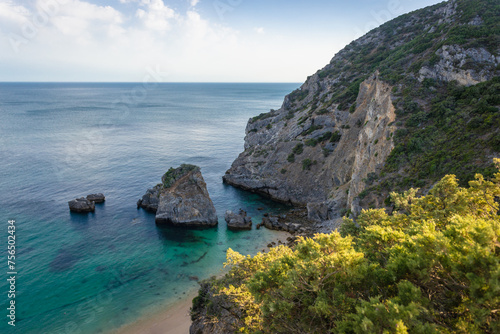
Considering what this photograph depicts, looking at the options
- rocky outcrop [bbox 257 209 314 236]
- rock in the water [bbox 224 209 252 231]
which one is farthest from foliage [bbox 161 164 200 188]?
rocky outcrop [bbox 257 209 314 236]

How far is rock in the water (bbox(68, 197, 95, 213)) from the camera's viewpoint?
50.3 meters

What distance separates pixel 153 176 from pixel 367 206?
5272 centimetres

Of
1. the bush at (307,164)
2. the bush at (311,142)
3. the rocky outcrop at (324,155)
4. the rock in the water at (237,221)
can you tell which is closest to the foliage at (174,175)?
the rock in the water at (237,221)

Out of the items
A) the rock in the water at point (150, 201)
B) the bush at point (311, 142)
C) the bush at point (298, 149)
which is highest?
the bush at point (311, 142)

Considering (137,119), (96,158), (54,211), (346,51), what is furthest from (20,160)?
(346,51)

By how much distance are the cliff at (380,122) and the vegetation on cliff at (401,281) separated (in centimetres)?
1807

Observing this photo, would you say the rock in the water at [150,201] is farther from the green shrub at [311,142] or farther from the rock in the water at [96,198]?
the green shrub at [311,142]

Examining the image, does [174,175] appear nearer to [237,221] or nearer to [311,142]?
[237,221]

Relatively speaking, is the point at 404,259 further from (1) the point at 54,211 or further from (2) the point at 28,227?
(1) the point at 54,211

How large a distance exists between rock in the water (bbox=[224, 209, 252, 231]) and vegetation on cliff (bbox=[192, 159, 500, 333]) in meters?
29.0

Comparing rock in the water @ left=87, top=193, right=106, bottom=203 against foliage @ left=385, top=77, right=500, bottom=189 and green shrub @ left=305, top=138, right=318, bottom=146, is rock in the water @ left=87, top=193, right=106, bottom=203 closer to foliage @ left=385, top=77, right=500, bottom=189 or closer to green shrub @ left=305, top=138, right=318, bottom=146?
green shrub @ left=305, top=138, right=318, bottom=146

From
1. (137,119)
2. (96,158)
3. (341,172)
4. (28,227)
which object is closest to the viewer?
(28,227)

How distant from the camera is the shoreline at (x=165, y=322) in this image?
28.7m

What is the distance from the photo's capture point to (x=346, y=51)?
101m
